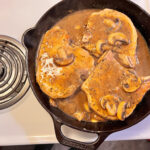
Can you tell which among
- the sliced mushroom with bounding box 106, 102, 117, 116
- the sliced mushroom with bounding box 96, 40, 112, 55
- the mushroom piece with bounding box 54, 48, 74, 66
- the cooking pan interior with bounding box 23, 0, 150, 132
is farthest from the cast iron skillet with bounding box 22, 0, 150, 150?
the sliced mushroom with bounding box 96, 40, 112, 55

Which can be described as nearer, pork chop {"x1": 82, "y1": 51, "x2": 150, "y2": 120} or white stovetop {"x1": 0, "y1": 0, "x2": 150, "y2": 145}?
pork chop {"x1": 82, "y1": 51, "x2": 150, "y2": 120}

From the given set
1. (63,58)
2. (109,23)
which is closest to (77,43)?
(63,58)

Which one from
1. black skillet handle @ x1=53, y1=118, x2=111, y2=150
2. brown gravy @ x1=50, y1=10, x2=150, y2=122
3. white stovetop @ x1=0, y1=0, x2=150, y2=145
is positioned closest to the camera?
black skillet handle @ x1=53, y1=118, x2=111, y2=150

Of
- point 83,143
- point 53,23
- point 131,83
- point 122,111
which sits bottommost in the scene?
point 83,143

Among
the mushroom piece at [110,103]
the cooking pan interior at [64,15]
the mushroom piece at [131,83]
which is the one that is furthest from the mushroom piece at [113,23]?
the mushroom piece at [110,103]

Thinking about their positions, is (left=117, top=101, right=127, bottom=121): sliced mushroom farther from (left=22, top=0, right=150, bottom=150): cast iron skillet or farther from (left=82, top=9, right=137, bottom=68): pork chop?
(left=82, top=9, right=137, bottom=68): pork chop

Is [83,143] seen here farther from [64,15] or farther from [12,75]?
[64,15]
